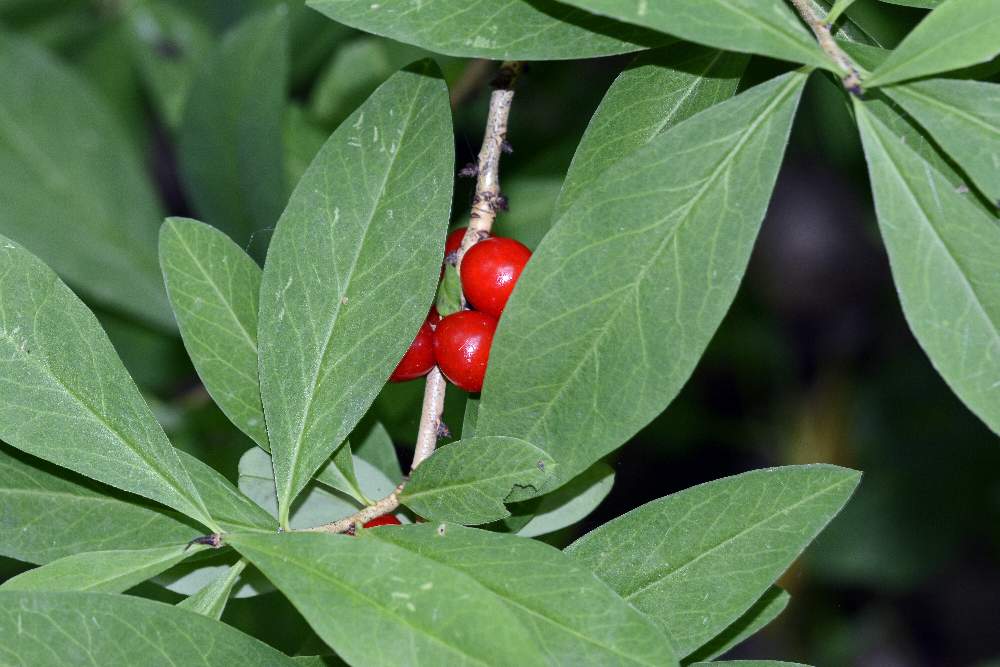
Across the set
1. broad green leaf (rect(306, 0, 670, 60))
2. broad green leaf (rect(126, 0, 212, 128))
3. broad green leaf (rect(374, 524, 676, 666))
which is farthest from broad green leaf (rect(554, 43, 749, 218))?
broad green leaf (rect(126, 0, 212, 128))

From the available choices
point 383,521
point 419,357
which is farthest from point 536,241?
point 383,521

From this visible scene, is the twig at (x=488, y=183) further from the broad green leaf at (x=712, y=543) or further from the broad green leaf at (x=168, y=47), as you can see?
the broad green leaf at (x=168, y=47)

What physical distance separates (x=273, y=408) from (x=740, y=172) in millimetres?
552

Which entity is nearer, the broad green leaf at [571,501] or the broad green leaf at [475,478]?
the broad green leaf at [475,478]

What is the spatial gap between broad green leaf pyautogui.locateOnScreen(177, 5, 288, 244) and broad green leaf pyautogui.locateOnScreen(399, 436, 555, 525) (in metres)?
1.02

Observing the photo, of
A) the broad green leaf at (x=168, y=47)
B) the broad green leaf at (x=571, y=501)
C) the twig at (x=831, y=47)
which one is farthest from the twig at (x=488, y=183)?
the broad green leaf at (x=168, y=47)

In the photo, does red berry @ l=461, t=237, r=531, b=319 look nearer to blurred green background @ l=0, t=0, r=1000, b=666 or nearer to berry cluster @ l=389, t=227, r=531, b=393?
berry cluster @ l=389, t=227, r=531, b=393

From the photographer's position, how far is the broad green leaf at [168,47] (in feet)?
8.80

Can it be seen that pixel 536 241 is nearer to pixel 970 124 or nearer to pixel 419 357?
pixel 419 357

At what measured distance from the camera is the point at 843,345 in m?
4.15

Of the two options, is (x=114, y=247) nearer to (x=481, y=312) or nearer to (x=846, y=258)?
(x=481, y=312)

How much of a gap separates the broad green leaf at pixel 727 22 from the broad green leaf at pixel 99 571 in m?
0.69

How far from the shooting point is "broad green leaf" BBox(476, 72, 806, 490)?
1.04 m

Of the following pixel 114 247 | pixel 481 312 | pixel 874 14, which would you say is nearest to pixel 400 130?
pixel 481 312
